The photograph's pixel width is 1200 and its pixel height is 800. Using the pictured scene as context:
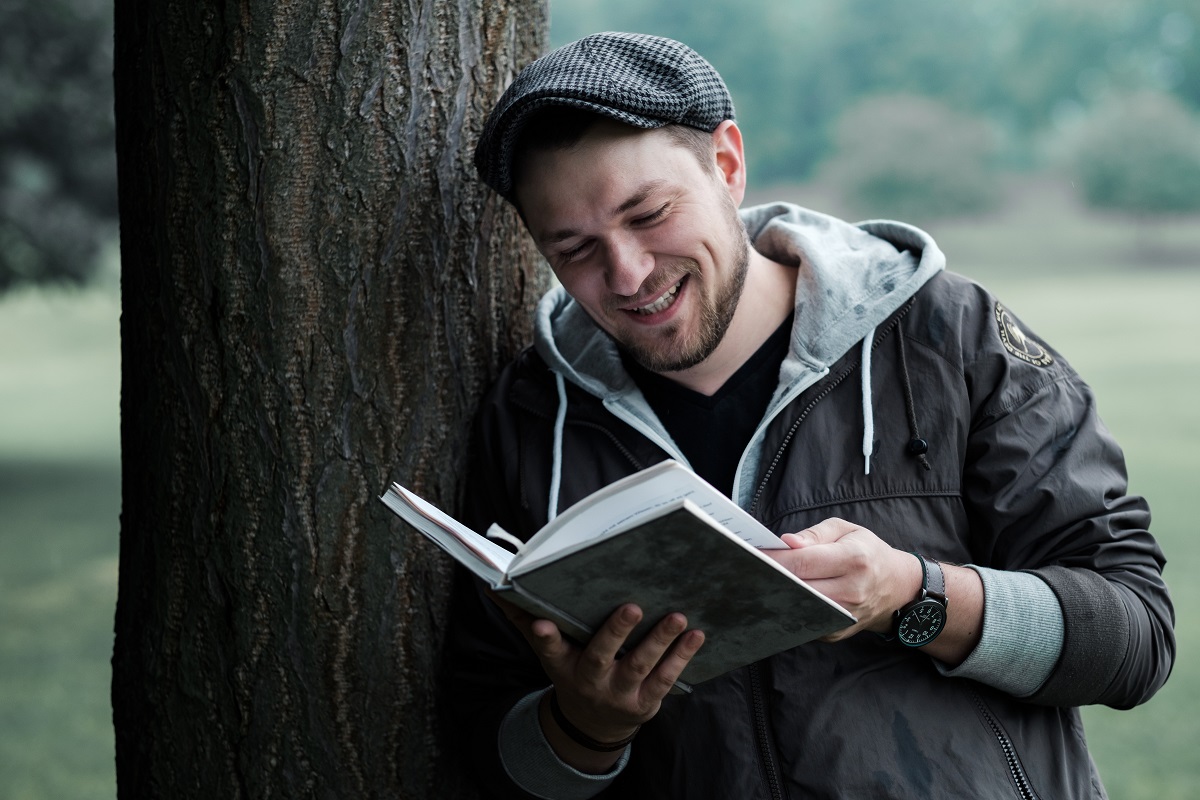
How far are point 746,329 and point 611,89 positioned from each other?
430mm

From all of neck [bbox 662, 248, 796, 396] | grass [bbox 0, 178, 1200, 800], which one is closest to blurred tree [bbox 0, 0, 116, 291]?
grass [bbox 0, 178, 1200, 800]

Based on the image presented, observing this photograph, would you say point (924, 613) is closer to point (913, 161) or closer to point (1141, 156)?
point (1141, 156)

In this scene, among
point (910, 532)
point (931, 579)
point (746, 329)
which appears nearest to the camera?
point (931, 579)

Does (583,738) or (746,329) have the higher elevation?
(746,329)

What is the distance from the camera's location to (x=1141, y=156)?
43.1ft

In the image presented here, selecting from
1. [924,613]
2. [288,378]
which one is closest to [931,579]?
[924,613]

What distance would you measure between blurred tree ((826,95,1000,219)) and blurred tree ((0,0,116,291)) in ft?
27.4

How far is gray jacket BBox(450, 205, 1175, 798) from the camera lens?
4.75ft

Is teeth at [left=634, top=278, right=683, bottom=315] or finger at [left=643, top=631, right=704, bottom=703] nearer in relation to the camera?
finger at [left=643, top=631, right=704, bottom=703]

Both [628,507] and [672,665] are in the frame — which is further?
[672,665]

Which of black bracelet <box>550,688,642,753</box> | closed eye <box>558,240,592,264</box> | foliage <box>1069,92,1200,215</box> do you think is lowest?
black bracelet <box>550,688,642,753</box>

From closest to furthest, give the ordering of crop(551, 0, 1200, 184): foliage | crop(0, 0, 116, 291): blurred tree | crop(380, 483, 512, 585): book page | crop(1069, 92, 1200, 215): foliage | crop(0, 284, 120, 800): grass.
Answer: crop(380, 483, 512, 585): book page < crop(0, 284, 120, 800): grass < crop(0, 0, 116, 291): blurred tree < crop(551, 0, 1200, 184): foliage < crop(1069, 92, 1200, 215): foliage

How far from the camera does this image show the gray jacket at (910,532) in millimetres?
1447

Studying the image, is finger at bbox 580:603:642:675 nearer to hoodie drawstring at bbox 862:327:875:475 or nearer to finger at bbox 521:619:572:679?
finger at bbox 521:619:572:679
